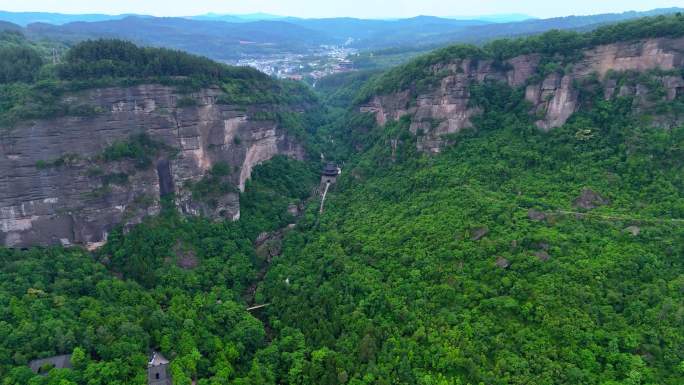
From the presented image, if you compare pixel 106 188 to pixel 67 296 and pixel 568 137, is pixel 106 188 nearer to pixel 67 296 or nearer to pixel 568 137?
pixel 67 296

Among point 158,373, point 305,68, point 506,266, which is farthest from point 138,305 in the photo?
point 305,68

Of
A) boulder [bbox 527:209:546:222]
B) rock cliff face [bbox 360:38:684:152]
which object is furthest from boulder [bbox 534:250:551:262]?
rock cliff face [bbox 360:38:684:152]

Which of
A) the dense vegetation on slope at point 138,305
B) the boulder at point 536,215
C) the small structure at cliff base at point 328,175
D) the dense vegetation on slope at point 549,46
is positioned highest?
the dense vegetation on slope at point 549,46

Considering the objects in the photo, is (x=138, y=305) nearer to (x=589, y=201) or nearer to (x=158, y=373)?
(x=158, y=373)

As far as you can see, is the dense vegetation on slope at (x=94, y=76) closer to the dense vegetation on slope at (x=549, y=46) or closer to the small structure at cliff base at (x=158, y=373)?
the dense vegetation on slope at (x=549, y=46)

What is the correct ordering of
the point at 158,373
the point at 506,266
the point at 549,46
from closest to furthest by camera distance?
the point at 158,373, the point at 506,266, the point at 549,46

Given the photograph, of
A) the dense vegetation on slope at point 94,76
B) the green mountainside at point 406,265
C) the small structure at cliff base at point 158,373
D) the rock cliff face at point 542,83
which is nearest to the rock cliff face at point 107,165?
the dense vegetation on slope at point 94,76
